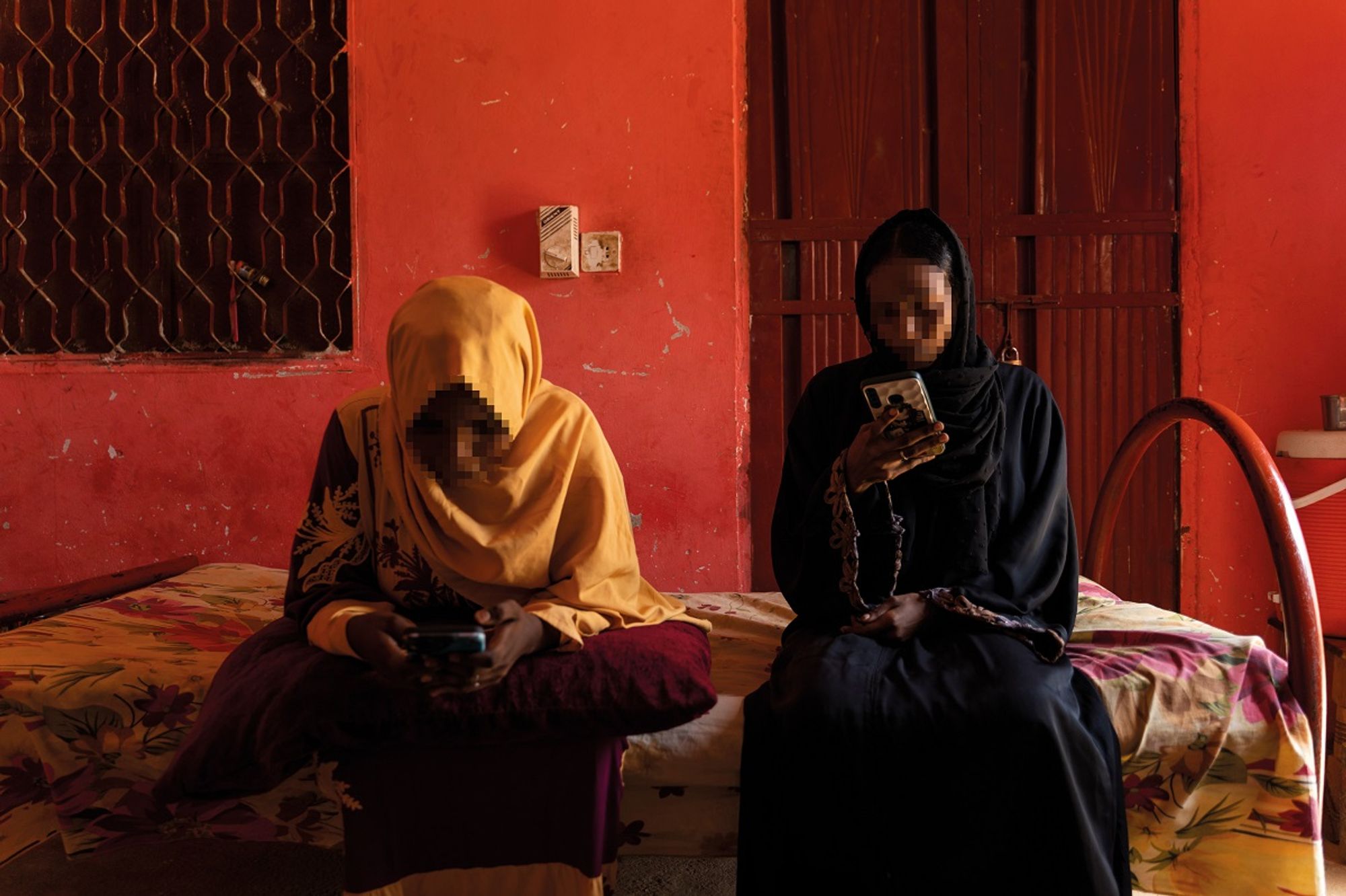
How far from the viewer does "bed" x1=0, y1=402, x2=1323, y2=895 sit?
4.96ft

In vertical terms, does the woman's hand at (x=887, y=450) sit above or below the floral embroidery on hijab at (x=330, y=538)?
above

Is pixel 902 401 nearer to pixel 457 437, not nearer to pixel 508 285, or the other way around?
pixel 457 437

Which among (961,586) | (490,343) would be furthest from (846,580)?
(490,343)

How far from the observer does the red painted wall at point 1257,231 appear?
2963 millimetres

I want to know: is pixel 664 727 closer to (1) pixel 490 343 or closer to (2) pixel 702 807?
(2) pixel 702 807

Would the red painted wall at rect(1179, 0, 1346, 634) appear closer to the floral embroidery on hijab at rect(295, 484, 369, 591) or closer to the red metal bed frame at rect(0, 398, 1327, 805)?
the red metal bed frame at rect(0, 398, 1327, 805)

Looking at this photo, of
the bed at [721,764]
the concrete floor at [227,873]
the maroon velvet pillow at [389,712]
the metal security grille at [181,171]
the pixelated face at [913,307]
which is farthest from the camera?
the metal security grille at [181,171]

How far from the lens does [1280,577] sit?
65.4 inches

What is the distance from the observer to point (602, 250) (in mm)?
3045

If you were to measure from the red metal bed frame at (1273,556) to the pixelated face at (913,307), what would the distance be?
67cm

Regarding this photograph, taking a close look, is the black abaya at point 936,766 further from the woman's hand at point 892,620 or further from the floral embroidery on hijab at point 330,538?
the floral embroidery on hijab at point 330,538

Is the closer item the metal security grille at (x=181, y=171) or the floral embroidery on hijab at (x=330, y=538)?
the floral embroidery on hijab at (x=330, y=538)

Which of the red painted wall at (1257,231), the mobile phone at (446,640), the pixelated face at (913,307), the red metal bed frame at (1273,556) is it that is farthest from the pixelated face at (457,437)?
the red painted wall at (1257,231)

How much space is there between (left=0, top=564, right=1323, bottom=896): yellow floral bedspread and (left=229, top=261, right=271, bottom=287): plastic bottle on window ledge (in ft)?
5.48
